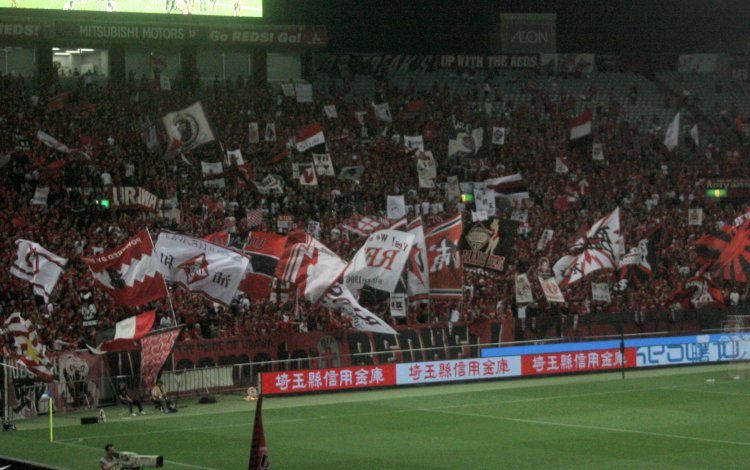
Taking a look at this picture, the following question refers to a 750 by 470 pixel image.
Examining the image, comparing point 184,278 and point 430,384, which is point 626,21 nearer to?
point 430,384

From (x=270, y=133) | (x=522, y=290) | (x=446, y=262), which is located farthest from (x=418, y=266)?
(x=270, y=133)

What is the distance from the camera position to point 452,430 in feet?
106

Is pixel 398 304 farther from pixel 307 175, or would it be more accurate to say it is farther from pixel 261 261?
pixel 307 175

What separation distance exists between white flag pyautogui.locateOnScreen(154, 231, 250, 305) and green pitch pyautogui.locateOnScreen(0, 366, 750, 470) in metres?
3.64

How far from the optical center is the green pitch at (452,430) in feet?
91.4

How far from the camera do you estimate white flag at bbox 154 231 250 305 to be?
35.6 m

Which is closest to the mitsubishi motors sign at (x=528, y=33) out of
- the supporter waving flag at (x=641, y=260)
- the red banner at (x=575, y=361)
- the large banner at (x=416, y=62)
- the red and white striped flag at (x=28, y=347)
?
the large banner at (x=416, y=62)

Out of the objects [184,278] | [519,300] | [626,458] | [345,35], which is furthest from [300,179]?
[626,458]

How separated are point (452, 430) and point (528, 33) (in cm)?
4104

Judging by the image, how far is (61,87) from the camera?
53125 millimetres

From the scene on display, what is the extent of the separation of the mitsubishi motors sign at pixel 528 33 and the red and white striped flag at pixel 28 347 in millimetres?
40725

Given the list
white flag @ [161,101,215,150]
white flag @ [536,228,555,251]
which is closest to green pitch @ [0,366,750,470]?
white flag @ [536,228,555,251]

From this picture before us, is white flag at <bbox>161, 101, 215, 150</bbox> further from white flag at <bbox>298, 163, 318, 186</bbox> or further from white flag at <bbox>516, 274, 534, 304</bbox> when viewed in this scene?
white flag at <bbox>516, 274, 534, 304</bbox>

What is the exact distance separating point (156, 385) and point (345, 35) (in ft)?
118
